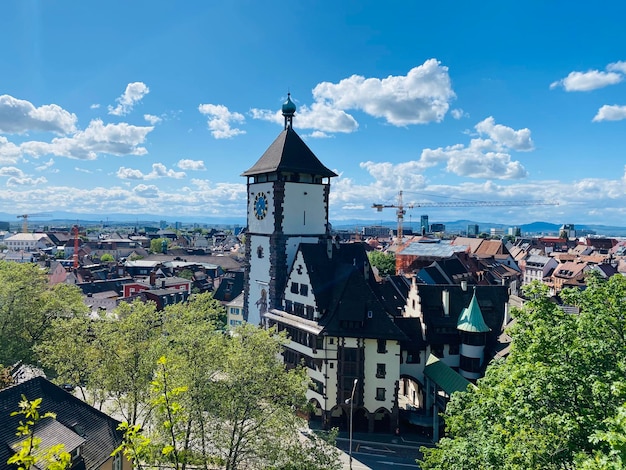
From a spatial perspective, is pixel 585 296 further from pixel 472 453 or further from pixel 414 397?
pixel 414 397

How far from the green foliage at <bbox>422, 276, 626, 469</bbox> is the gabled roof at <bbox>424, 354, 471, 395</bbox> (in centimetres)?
1883

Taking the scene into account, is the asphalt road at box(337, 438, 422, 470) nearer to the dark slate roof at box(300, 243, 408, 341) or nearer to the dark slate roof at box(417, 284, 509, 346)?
the dark slate roof at box(300, 243, 408, 341)

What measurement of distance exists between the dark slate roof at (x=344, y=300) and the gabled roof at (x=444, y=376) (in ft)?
19.0

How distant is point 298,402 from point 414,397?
24953 millimetres

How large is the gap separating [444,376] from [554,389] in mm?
26331

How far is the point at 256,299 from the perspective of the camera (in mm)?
47938

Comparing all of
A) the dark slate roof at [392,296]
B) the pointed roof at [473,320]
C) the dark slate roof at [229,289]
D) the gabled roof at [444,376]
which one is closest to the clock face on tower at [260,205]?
the dark slate roof at [392,296]

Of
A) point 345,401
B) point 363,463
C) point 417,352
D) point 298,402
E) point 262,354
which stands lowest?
point 363,463

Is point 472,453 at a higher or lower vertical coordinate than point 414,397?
higher

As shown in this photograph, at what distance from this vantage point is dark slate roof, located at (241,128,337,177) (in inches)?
1729

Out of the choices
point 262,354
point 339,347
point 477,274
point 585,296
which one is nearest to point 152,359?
point 262,354

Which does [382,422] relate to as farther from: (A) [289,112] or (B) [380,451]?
(A) [289,112]

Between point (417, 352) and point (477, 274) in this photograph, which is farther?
point (477, 274)

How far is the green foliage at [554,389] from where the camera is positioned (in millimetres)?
14219
